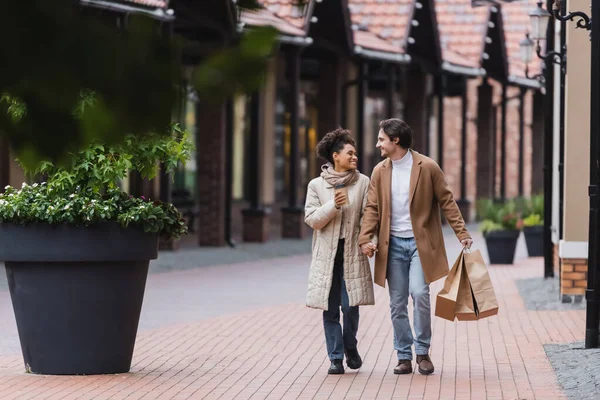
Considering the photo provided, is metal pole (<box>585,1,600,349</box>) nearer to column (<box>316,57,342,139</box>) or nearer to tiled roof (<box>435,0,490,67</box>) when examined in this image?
column (<box>316,57,342,139</box>)

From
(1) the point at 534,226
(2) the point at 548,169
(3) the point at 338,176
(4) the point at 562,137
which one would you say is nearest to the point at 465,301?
(3) the point at 338,176

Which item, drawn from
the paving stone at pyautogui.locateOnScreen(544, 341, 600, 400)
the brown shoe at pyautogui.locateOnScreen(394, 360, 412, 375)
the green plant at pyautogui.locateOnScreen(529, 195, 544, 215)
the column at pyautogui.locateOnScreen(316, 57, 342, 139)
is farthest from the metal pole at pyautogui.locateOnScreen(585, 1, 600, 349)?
Result: the column at pyautogui.locateOnScreen(316, 57, 342, 139)

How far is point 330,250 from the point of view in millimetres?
8484

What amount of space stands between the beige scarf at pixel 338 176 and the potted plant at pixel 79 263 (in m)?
0.98

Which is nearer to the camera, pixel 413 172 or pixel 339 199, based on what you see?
pixel 339 199

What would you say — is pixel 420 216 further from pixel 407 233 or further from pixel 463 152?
pixel 463 152

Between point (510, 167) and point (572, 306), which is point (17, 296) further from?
point (510, 167)

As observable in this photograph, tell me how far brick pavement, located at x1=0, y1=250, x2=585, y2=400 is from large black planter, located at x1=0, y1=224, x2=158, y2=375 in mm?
173

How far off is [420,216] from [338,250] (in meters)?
0.55

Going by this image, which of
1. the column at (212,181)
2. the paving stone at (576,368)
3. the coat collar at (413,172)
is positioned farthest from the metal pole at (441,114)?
the coat collar at (413,172)

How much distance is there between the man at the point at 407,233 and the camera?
8.48 m

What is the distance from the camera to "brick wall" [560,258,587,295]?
42.5 feet

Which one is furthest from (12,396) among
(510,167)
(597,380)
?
(510,167)

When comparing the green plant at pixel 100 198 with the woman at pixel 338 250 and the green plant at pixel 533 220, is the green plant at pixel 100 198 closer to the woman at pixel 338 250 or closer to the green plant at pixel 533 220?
the woman at pixel 338 250
